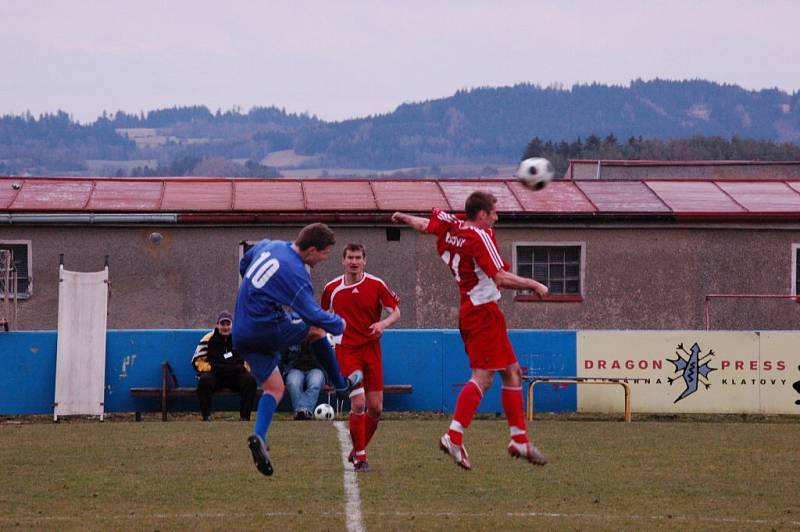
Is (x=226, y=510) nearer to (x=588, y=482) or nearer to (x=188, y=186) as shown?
(x=588, y=482)

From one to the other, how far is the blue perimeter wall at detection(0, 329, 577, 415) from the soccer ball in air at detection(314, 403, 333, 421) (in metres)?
1.42

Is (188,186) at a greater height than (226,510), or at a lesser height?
greater

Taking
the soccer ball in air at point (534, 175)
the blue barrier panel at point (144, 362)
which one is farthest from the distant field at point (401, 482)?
the blue barrier panel at point (144, 362)

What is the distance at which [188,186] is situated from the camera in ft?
98.8

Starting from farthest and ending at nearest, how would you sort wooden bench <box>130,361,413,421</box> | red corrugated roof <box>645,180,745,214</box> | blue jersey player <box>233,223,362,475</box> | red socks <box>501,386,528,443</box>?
1. red corrugated roof <box>645,180,745,214</box>
2. wooden bench <box>130,361,413,421</box>
3. red socks <box>501,386,528,443</box>
4. blue jersey player <box>233,223,362,475</box>

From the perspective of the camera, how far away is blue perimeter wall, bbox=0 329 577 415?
21000 millimetres

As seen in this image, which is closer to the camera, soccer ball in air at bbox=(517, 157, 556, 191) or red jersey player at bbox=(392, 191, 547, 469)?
red jersey player at bbox=(392, 191, 547, 469)

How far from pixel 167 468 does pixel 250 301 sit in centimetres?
333

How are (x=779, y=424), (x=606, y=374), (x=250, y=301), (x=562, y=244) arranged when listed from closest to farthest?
(x=250, y=301)
(x=779, y=424)
(x=606, y=374)
(x=562, y=244)

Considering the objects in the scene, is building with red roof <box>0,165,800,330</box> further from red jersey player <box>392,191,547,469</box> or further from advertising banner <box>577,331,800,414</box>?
red jersey player <box>392,191,547,469</box>

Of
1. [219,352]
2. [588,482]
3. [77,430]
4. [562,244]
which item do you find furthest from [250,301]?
[562,244]

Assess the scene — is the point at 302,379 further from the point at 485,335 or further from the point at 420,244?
the point at 485,335

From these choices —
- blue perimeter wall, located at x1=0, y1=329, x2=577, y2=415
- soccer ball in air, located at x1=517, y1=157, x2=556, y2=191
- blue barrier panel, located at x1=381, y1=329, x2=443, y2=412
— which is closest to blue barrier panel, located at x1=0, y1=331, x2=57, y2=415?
blue perimeter wall, located at x1=0, y1=329, x2=577, y2=415

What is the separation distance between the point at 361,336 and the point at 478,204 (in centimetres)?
237
